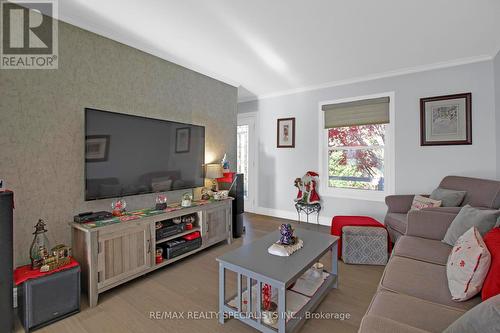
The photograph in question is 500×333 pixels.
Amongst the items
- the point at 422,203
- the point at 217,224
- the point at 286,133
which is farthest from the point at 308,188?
the point at 217,224

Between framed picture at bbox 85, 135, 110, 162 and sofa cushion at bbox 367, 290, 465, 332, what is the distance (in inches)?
92.1

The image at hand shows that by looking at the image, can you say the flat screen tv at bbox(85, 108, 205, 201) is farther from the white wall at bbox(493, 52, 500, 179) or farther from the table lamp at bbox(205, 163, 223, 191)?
the white wall at bbox(493, 52, 500, 179)

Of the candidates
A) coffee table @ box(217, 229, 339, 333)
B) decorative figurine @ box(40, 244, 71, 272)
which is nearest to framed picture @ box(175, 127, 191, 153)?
decorative figurine @ box(40, 244, 71, 272)

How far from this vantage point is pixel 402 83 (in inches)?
136

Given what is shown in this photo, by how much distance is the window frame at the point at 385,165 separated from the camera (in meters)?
3.55

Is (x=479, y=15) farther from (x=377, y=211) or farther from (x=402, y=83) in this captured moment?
(x=377, y=211)

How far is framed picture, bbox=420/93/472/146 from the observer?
3.06 meters

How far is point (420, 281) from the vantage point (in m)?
1.42

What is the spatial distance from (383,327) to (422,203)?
7.77 feet

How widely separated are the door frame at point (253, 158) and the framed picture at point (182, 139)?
2135mm

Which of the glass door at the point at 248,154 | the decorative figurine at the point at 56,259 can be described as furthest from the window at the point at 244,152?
the decorative figurine at the point at 56,259

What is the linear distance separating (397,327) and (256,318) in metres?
0.91

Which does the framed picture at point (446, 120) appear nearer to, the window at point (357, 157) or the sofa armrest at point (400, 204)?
the window at point (357, 157)

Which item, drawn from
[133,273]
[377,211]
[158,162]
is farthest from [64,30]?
[377,211]
